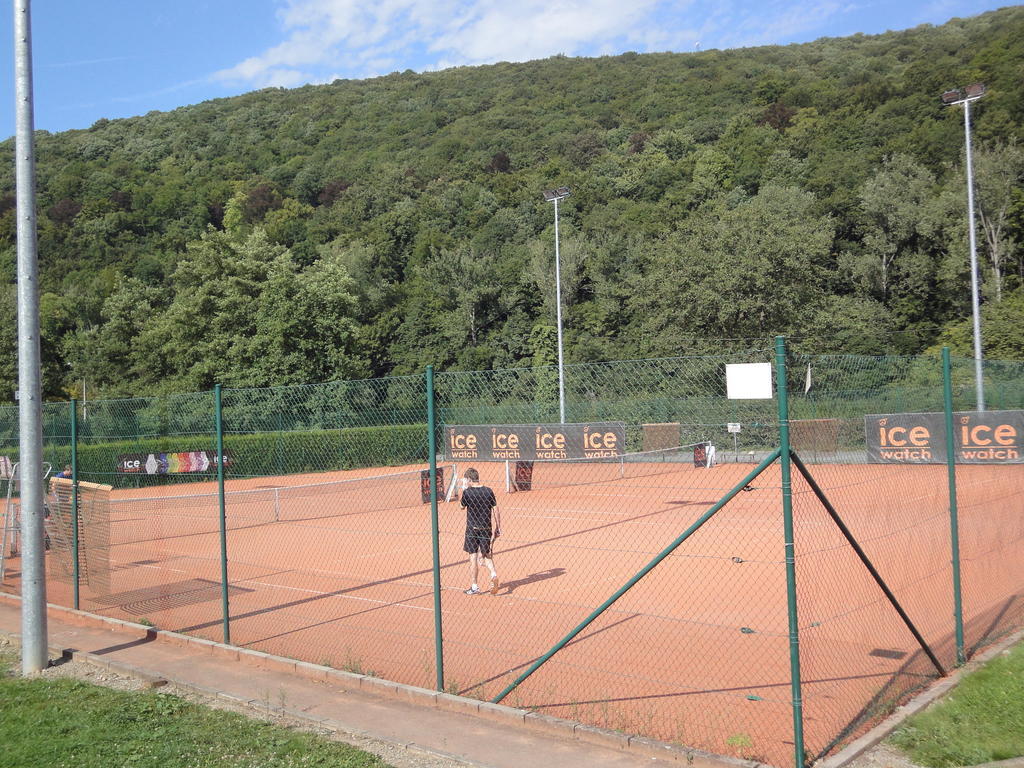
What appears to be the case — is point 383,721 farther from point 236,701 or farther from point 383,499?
point 383,499

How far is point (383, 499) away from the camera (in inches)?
760

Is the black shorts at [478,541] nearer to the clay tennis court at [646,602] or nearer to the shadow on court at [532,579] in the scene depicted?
the clay tennis court at [646,602]

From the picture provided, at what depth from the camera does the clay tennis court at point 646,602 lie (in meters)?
7.03

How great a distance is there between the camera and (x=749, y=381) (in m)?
5.28

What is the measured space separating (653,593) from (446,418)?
33.4 ft

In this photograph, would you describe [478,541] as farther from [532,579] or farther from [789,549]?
[789,549]

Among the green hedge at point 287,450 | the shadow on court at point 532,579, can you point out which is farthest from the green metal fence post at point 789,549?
the green hedge at point 287,450

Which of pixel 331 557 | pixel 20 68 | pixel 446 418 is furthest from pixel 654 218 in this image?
pixel 20 68

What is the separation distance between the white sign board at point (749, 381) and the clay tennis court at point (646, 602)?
2154 mm

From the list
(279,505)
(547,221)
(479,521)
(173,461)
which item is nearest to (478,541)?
(479,521)

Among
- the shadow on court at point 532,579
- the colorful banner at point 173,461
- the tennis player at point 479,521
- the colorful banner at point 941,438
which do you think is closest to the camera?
the colorful banner at point 941,438

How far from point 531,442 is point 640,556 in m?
6.51

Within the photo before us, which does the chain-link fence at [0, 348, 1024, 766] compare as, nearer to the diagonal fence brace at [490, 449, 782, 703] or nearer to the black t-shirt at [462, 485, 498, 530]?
the diagonal fence brace at [490, 449, 782, 703]

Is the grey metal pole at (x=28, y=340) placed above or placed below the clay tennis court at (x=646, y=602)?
above
